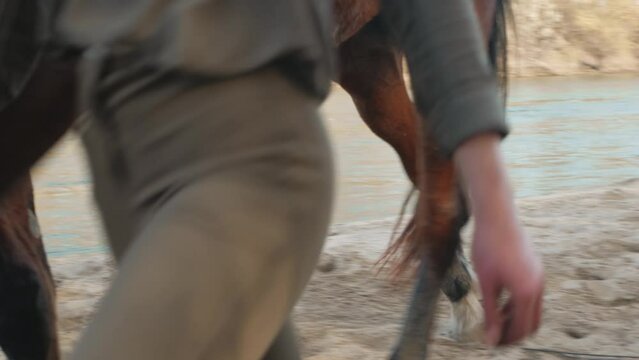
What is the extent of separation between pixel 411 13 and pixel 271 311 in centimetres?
32

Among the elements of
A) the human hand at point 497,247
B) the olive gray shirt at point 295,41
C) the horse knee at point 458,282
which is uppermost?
the olive gray shirt at point 295,41

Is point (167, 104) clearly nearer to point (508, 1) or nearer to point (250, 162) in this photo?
point (250, 162)

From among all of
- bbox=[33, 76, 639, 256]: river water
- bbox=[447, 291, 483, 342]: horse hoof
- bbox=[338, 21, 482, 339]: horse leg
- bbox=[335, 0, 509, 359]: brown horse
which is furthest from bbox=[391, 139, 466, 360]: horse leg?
bbox=[33, 76, 639, 256]: river water

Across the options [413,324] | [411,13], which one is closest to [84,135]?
[411,13]

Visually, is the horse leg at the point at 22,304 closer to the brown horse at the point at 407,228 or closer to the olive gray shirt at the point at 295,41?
the brown horse at the point at 407,228

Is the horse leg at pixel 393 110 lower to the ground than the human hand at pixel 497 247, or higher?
lower

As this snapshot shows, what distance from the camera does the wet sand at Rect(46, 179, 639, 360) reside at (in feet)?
12.0

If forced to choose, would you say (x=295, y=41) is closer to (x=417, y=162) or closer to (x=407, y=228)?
(x=417, y=162)

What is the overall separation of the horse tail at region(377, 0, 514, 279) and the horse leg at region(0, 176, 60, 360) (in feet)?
3.34

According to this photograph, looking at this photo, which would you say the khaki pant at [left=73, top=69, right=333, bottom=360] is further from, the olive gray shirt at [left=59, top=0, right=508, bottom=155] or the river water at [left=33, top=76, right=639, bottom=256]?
the river water at [left=33, top=76, right=639, bottom=256]

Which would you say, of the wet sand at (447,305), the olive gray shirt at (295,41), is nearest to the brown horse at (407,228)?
the wet sand at (447,305)

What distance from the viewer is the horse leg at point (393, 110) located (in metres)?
3.75

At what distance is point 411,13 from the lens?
1.11m

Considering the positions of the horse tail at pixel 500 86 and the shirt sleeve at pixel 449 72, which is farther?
the horse tail at pixel 500 86
